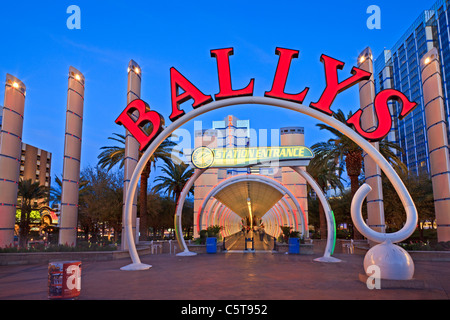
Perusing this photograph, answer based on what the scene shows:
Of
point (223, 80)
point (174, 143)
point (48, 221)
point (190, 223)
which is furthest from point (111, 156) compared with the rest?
point (48, 221)

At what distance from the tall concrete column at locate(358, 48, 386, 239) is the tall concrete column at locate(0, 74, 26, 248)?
2040cm

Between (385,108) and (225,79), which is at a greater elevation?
(225,79)

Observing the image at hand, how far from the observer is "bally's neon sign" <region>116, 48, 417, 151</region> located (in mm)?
12641

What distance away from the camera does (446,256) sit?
685 inches

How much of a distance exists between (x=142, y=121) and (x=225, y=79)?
376cm

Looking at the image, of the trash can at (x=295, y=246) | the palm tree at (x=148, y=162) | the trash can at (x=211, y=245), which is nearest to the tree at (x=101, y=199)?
the palm tree at (x=148, y=162)

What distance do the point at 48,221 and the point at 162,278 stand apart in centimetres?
4966

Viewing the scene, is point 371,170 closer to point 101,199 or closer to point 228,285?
point 228,285

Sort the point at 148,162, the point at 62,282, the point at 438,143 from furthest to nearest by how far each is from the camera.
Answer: the point at 148,162, the point at 438,143, the point at 62,282

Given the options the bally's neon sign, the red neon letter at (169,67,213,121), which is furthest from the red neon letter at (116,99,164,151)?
the red neon letter at (169,67,213,121)

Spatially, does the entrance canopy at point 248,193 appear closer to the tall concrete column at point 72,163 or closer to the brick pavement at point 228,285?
the tall concrete column at point 72,163

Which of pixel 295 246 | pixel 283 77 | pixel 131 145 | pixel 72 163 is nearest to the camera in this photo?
pixel 283 77

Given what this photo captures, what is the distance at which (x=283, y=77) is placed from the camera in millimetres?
13422

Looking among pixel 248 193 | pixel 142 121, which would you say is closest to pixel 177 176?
pixel 248 193
